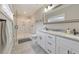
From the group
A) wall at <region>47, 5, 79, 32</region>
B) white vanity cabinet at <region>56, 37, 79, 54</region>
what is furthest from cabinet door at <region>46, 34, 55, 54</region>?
wall at <region>47, 5, 79, 32</region>

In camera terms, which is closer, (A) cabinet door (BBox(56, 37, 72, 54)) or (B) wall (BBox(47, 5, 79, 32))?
(A) cabinet door (BBox(56, 37, 72, 54))

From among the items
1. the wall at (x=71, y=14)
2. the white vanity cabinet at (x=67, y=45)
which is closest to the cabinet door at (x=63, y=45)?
the white vanity cabinet at (x=67, y=45)

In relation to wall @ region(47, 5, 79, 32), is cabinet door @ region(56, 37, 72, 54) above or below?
below

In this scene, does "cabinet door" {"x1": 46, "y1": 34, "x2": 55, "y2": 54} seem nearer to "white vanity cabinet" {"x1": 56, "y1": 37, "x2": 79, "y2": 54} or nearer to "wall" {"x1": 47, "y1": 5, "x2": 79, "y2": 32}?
"white vanity cabinet" {"x1": 56, "y1": 37, "x2": 79, "y2": 54}

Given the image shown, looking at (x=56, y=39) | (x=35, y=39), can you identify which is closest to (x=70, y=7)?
(x=56, y=39)

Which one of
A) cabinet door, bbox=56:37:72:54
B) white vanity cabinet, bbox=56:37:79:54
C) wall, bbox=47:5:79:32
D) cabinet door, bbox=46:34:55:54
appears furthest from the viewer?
cabinet door, bbox=46:34:55:54

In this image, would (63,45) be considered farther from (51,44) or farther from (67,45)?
(51,44)

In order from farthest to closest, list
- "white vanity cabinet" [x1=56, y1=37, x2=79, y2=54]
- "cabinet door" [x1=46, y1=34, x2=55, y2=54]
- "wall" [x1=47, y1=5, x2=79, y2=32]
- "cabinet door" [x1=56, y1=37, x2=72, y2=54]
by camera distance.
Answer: "cabinet door" [x1=46, y1=34, x2=55, y2=54] < "wall" [x1=47, y1=5, x2=79, y2=32] < "cabinet door" [x1=56, y1=37, x2=72, y2=54] < "white vanity cabinet" [x1=56, y1=37, x2=79, y2=54]

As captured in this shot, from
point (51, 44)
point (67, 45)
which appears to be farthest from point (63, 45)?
point (51, 44)

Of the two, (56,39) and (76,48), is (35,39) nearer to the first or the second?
(56,39)

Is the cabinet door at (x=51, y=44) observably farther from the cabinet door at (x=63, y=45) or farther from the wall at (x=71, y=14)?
the wall at (x=71, y=14)

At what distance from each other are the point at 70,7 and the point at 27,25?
656 centimetres
